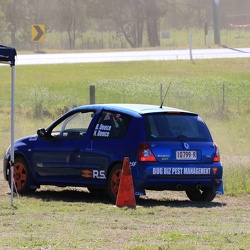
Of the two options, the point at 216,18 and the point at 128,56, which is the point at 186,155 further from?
the point at 216,18

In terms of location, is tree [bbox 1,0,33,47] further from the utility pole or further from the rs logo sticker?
the rs logo sticker

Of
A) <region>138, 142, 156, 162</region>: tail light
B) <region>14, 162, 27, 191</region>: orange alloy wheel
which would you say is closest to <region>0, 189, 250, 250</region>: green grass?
<region>14, 162, 27, 191</region>: orange alloy wheel

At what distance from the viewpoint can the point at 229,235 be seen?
29.1 feet

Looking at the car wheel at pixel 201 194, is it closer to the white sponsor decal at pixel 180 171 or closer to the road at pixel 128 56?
the white sponsor decal at pixel 180 171

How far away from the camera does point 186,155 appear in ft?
40.2

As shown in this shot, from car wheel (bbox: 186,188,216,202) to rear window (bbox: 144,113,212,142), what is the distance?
81 cm

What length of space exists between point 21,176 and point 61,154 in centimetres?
93

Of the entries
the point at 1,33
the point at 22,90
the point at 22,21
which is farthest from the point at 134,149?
the point at 22,21

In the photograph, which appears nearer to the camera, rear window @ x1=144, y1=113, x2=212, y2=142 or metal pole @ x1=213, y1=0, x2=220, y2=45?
rear window @ x1=144, y1=113, x2=212, y2=142

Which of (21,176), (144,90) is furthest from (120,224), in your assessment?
(144,90)

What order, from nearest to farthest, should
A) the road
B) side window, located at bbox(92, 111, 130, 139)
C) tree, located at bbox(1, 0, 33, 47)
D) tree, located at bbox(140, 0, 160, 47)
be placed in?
side window, located at bbox(92, 111, 130, 139), the road, tree, located at bbox(140, 0, 160, 47), tree, located at bbox(1, 0, 33, 47)

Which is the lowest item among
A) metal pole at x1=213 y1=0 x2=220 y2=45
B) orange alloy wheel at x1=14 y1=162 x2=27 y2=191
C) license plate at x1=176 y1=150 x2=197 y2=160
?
orange alloy wheel at x1=14 y1=162 x2=27 y2=191

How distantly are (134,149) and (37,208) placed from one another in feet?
5.42

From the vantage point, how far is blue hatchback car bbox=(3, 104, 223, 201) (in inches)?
476
